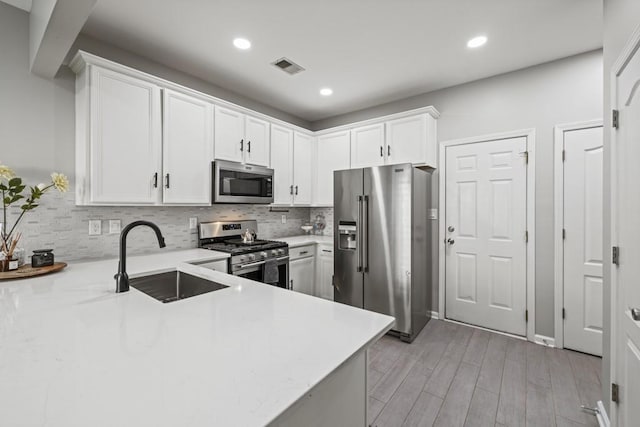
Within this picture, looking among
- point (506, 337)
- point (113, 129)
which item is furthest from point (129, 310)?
point (506, 337)

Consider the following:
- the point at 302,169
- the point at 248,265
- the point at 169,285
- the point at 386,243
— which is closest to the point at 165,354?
the point at 169,285

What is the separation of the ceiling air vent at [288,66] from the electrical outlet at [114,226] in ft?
6.84

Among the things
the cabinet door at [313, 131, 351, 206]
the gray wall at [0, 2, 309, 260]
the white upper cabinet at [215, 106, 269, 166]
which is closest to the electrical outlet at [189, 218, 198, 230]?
the gray wall at [0, 2, 309, 260]

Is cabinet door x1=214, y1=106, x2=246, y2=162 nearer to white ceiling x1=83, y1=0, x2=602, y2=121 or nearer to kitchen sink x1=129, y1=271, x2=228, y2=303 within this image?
white ceiling x1=83, y1=0, x2=602, y2=121

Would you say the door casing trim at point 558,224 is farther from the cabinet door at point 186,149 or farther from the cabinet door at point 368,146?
the cabinet door at point 186,149

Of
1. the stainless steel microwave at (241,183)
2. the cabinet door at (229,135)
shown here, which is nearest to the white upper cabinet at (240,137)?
the cabinet door at (229,135)

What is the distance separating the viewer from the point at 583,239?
8.41 feet

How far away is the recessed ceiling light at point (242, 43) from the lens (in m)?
2.47

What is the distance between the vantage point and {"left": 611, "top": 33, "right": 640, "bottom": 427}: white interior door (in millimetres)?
1225

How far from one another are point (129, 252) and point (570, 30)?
4.23m

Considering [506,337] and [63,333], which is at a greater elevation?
[63,333]

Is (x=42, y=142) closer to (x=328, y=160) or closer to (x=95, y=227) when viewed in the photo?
(x=95, y=227)

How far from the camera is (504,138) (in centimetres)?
296

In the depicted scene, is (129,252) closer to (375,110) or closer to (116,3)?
(116,3)
